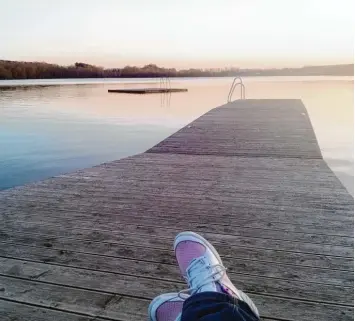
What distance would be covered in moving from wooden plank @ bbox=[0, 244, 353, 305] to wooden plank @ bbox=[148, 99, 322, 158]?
2920 millimetres

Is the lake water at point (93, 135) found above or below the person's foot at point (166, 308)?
below

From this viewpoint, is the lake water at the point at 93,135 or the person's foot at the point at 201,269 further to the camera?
the lake water at the point at 93,135

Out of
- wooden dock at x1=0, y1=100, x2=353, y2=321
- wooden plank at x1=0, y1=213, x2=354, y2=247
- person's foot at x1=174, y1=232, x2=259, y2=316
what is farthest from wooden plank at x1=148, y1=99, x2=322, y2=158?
person's foot at x1=174, y1=232, x2=259, y2=316

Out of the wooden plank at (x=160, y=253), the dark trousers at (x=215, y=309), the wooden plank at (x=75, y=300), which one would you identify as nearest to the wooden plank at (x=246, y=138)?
the wooden plank at (x=160, y=253)

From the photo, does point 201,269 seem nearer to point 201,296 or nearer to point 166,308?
point 166,308

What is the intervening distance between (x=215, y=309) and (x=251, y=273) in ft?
2.36

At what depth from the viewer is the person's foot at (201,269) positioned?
1.33 metres

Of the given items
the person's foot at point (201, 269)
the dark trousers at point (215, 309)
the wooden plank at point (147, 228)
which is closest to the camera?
the dark trousers at point (215, 309)

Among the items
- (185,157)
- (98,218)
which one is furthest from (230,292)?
(185,157)

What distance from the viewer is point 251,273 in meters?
1.77

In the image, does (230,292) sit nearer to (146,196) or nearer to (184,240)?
(184,240)

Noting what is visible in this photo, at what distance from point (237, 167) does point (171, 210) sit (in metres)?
1.49

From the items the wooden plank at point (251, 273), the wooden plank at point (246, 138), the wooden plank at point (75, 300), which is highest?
the wooden plank at point (246, 138)

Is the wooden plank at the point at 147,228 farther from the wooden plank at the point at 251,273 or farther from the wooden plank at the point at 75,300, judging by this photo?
the wooden plank at the point at 75,300
